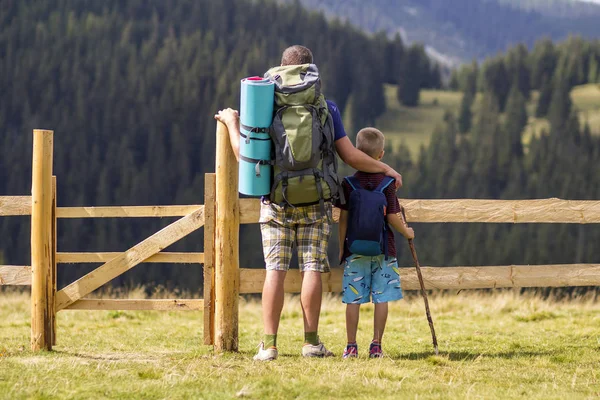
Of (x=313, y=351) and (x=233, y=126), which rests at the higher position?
(x=233, y=126)

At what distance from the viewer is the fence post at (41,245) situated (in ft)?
20.6

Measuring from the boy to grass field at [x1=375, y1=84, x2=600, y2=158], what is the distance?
115m

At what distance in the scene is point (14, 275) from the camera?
675 cm

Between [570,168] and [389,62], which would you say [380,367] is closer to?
[570,168]

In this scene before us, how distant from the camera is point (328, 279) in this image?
6.20 m

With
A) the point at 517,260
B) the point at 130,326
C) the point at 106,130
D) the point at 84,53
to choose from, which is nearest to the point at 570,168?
the point at 517,260

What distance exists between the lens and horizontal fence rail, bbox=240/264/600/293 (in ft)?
20.1

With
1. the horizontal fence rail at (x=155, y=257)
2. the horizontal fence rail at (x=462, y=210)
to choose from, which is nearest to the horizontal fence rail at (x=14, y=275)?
the horizontal fence rail at (x=155, y=257)

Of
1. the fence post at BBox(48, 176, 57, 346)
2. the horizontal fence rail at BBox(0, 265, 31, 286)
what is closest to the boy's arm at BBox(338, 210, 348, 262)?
the fence post at BBox(48, 176, 57, 346)

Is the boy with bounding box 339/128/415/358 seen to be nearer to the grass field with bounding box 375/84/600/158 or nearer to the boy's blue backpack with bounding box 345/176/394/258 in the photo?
the boy's blue backpack with bounding box 345/176/394/258

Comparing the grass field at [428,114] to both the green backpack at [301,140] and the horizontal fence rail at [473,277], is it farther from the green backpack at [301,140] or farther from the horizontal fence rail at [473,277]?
the green backpack at [301,140]

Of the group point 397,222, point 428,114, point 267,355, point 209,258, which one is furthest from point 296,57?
point 428,114

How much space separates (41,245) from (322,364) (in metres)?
2.39

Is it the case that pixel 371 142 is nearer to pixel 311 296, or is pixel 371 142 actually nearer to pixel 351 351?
pixel 311 296
